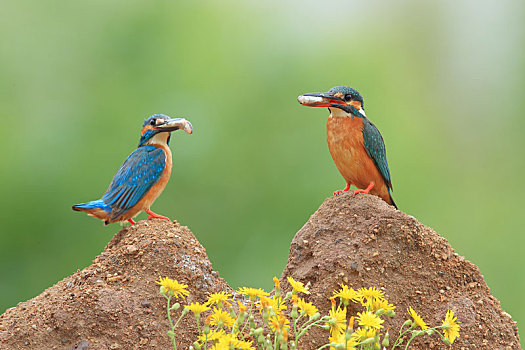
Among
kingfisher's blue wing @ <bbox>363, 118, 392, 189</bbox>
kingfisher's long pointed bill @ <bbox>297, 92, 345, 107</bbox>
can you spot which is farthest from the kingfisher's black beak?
kingfisher's blue wing @ <bbox>363, 118, 392, 189</bbox>

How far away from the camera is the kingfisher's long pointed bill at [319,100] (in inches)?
178

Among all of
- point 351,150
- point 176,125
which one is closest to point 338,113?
point 351,150

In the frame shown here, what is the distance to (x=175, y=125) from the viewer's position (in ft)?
15.4

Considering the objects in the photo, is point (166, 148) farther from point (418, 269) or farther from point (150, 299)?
point (418, 269)

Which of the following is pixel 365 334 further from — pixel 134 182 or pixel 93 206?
pixel 93 206

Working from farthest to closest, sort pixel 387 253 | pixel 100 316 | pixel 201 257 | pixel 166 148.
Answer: pixel 166 148 → pixel 201 257 → pixel 387 253 → pixel 100 316

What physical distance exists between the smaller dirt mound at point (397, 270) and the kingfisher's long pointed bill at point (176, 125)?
1262 millimetres

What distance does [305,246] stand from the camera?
14.4 feet

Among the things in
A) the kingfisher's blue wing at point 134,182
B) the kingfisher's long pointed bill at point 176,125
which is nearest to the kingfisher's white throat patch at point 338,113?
the kingfisher's long pointed bill at point 176,125

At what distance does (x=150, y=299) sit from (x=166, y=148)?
1400 millimetres

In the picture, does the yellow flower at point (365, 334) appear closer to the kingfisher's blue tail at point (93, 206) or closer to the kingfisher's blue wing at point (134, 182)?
the kingfisher's blue wing at point (134, 182)

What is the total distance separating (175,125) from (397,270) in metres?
2.11

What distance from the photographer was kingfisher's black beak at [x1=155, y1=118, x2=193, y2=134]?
15.2 ft

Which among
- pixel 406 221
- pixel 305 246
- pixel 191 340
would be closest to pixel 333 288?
pixel 305 246
